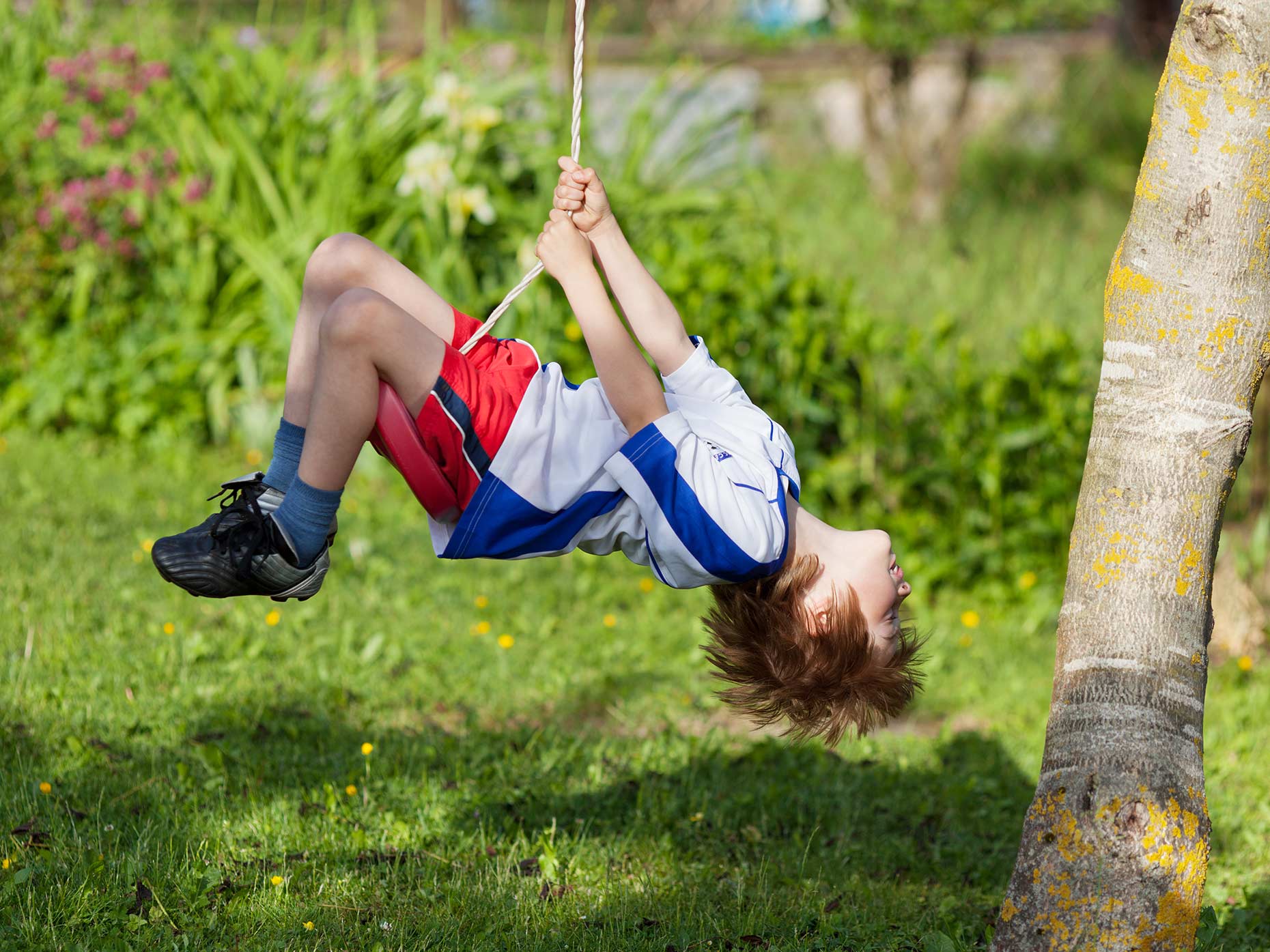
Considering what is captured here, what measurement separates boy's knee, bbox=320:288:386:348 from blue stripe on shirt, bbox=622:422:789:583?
55 centimetres

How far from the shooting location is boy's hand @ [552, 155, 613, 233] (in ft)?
A: 8.63

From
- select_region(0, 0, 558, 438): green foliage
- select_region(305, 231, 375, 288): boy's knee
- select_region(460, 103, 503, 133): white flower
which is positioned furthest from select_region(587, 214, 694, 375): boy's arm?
select_region(0, 0, 558, 438): green foliage

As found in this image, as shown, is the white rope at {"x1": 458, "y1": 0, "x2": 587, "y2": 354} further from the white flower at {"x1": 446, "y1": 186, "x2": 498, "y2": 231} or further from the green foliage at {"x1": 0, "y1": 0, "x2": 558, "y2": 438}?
the green foliage at {"x1": 0, "y1": 0, "x2": 558, "y2": 438}

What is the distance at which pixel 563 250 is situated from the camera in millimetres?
2613

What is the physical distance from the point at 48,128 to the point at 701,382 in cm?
489

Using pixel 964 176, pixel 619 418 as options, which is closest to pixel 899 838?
pixel 619 418

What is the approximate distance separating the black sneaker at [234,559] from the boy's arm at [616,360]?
708mm

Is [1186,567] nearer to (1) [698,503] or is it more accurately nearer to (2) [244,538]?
(1) [698,503]

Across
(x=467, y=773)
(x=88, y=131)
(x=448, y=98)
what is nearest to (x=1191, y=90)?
(x=467, y=773)

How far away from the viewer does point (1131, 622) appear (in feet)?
7.89

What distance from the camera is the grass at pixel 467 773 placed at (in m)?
2.86

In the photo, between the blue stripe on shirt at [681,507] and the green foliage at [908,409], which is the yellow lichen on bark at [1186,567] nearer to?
the blue stripe on shirt at [681,507]

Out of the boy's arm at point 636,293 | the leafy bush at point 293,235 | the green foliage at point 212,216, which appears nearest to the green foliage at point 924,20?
the leafy bush at point 293,235

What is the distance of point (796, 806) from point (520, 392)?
64.0 inches
